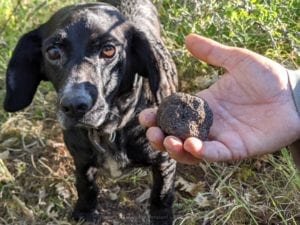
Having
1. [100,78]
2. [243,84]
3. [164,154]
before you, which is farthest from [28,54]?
[243,84]

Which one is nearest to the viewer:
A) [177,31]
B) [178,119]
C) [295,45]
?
[178,119]

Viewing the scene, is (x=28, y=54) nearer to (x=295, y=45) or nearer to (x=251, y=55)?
(x=251, y=55)

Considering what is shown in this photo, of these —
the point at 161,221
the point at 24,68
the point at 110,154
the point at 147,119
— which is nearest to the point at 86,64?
the point at 147,119

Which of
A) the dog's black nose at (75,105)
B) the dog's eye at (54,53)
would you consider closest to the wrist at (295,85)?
the dog's black nose at (75,105)

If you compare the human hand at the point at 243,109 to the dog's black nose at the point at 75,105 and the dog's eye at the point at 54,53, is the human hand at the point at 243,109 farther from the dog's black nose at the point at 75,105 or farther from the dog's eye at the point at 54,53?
the dog's eye at the point at 54,53

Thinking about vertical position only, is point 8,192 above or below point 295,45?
below

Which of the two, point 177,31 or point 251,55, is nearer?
point 251,55

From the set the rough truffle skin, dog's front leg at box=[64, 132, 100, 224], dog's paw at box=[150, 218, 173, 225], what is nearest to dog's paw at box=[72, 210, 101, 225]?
dog's front leg at box=[64, 132, 100, 224]
